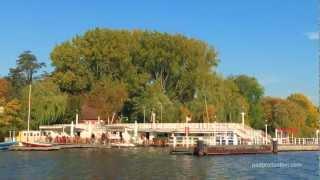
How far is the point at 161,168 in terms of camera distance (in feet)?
155

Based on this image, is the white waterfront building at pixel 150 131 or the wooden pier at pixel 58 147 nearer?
the wooden pier at pixel 58 147

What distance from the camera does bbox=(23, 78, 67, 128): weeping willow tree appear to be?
91.1 metres

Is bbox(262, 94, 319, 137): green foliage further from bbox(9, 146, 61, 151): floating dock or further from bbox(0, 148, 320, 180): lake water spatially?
Answer: bbox(0, 148, 320, 180): lake water

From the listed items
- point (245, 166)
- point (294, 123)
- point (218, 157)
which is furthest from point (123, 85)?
point (245, 166)

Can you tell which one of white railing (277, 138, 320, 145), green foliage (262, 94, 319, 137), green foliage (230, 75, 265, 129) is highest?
green foliage (230, 75, 265, 129)

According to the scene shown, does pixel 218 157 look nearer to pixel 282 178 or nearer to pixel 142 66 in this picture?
pixel 282 178

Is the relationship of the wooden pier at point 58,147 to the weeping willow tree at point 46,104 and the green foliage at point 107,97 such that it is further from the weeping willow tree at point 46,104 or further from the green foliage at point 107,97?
the green foliage at point 107,97

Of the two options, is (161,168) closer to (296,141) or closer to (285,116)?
(296,141)

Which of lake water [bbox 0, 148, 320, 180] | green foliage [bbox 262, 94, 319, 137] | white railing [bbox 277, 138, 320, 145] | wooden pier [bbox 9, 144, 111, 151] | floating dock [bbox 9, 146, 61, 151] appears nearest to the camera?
lake water [bbox 0, 148, 320, 180]

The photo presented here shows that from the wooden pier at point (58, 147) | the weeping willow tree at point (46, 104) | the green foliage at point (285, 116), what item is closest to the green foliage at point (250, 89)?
the green foliage at point (285, 116)

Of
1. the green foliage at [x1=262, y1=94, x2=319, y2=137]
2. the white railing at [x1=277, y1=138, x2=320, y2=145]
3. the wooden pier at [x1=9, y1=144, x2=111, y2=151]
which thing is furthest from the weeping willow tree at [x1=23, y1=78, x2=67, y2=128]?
the green foliage at [x1=262, y1=94, x2=319, y2=137]

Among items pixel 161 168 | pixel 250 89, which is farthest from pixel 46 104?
pixel 161 168

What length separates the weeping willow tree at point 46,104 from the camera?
91.1m

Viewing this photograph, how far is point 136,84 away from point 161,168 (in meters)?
52.5
